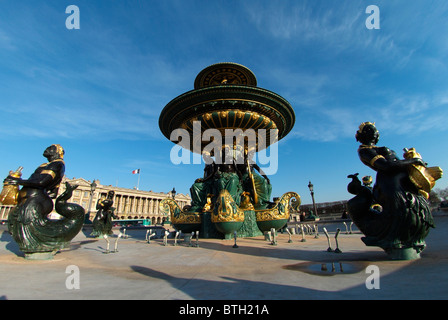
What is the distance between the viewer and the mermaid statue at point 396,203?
4.17 m

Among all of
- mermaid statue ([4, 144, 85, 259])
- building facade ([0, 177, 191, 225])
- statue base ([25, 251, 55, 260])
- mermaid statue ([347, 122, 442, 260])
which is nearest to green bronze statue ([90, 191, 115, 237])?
mermaid statue ([4, 144, 85, 259])

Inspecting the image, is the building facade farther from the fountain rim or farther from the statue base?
the statue base

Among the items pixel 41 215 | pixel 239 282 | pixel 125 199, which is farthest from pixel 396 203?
pixel 125 199

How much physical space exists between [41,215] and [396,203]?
840 cm

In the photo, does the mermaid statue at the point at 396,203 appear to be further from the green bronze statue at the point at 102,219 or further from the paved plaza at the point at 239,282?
the green bronze statue at the point at 102,219

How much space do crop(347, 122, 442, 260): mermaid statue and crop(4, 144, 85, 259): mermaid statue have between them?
286 inches

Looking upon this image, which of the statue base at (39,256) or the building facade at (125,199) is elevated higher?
the building facade at (125,199)

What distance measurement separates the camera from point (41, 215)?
215 inches

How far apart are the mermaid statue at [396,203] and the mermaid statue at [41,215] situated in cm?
727

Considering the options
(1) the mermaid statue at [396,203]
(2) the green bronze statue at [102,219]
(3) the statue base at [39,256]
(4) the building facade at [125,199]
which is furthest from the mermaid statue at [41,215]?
(4) the building facade at [125,199]

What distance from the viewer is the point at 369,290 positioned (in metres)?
2.51
